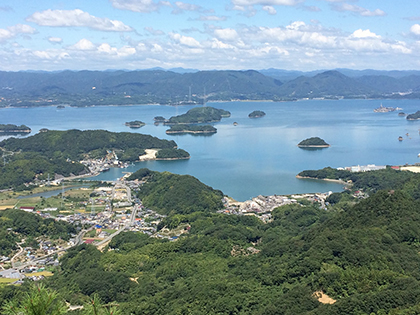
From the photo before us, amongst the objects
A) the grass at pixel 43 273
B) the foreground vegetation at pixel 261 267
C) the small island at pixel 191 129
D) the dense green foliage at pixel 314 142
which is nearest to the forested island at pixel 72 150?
the dense green foliage at pixel 314 142

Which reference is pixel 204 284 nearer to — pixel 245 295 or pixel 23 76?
pixel 245 295

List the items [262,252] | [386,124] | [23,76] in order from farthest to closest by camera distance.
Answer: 1. [23,76]
2. [386,124]
3. [262,252]

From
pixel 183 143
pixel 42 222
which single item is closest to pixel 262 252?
pixel 42 222

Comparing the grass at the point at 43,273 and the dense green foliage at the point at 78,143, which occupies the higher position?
the dense green foliage at the point at 78,143

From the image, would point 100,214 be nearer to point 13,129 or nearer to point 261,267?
point 261,267

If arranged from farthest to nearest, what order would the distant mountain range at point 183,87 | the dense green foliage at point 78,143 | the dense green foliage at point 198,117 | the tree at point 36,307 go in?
the distant mountain range at point 183,87 → the dense green foliage at point 198,117 → the dense green foliage at point 78,143 → the tree at point 36,307

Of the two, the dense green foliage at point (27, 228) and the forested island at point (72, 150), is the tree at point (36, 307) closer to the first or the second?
the dense green foliage at point (27, 228)

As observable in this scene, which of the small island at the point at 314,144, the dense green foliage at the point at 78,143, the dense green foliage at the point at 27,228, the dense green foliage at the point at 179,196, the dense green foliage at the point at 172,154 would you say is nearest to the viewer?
the dense green foliage at the point at 27,228
